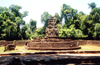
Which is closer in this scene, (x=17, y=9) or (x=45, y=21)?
(x=17, y=9)

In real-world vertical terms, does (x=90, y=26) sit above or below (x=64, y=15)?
below

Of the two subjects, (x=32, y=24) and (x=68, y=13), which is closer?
(x=68, y=13)

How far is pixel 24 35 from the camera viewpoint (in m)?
33.5

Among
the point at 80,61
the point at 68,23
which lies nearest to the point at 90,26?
the point at 68,23

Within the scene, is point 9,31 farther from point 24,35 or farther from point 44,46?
point 44,46

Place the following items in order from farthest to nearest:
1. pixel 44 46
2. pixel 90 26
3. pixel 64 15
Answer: pixel 64 15 → pixel 90 26 → pixel 44 46

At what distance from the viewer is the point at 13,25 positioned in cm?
2745

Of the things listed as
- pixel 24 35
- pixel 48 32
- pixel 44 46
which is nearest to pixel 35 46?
pixel 44 46

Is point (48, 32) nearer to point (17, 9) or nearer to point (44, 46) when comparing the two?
point (44, 46)

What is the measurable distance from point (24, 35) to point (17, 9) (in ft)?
33.3

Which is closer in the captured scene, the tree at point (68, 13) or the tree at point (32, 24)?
the tree at point (68, 13)

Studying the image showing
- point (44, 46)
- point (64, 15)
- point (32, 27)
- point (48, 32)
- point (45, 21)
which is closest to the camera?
point (44, 46)

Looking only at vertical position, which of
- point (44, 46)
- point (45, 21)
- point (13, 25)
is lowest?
point (44, 46)

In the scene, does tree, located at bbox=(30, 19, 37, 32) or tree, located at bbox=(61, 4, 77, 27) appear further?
tree, located at bbox=(30, 19, 37, 32)
